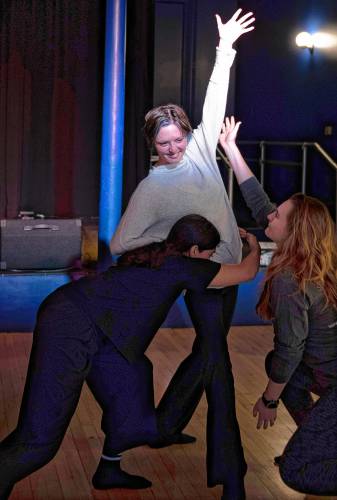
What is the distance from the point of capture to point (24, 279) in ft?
18.9

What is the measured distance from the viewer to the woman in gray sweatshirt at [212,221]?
2889 millimetres

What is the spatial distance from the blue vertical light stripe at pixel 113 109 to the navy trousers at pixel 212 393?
2420mm

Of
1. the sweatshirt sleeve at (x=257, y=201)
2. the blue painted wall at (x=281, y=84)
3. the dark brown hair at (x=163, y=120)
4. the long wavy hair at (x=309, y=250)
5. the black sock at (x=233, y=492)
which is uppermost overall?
the blue painted wall at (x=281, y=84)

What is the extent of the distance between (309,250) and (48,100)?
4.43 m

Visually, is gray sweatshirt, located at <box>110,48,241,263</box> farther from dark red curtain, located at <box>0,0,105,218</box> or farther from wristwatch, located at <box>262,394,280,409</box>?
dark red curtain, located at <box>0,0,105,218</box>

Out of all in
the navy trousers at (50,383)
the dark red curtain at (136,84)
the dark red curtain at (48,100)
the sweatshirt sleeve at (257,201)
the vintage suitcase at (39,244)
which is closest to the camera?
the navy trousers at (50,383)

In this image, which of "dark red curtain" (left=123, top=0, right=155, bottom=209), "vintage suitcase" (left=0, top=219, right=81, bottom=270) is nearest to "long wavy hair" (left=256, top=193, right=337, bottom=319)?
"vintage suitcase" (left=0, top=219, right=81, bottom=270)

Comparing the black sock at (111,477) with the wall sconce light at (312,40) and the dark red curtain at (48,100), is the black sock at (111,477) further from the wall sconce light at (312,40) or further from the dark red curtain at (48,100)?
the wall sconce light at (312,40)

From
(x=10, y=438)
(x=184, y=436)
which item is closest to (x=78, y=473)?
(x=184, y=436)

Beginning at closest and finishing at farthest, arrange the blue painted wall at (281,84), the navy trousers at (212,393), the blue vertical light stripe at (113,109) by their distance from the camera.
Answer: the navy trousers at (212,393) < the blue vertical light stripe at (113,109) < the blue painted wall at (281,84)

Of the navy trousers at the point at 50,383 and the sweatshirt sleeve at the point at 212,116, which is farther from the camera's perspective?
the sweatshirt sleeve at the point at 212,116

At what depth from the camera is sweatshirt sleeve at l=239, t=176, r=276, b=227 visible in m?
3.25

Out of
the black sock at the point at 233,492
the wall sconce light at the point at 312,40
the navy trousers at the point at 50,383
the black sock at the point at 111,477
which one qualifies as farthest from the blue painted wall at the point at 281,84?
the navy trousers at the point at 50,383

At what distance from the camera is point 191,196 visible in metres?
3.19
